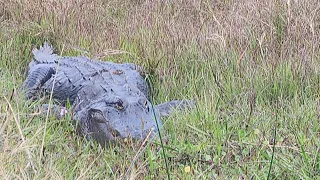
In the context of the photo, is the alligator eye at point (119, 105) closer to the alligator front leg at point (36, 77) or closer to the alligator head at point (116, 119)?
the alligator head at point (116, 119)

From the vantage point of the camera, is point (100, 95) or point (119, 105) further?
point (100, 95)

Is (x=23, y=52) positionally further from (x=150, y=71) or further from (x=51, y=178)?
(x=51, y=178)

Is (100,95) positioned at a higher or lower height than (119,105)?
lower

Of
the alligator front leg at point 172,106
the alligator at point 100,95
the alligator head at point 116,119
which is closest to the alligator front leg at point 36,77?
the alligator at point 100,95

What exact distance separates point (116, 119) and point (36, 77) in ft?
4.50

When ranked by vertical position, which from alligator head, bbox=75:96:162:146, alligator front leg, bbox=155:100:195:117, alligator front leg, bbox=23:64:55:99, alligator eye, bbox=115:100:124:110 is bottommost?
alligator front leg, bbox=23:64:55:99

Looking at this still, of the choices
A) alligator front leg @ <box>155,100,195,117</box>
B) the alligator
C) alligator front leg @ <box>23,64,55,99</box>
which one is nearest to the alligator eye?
the alligator

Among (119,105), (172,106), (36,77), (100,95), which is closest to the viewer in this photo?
(119,105)

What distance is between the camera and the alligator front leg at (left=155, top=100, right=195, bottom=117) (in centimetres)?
398

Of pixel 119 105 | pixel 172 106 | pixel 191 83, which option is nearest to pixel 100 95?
pixel 119 105

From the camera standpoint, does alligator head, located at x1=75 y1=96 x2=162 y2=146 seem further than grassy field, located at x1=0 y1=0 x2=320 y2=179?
Yes

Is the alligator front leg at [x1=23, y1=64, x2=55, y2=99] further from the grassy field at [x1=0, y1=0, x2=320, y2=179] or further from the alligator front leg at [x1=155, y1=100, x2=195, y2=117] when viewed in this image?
the alligator front leg at [x1=155, y1=100, x2=195, y2=117]

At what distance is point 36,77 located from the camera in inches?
191

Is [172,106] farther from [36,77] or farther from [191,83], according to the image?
[36,77]
